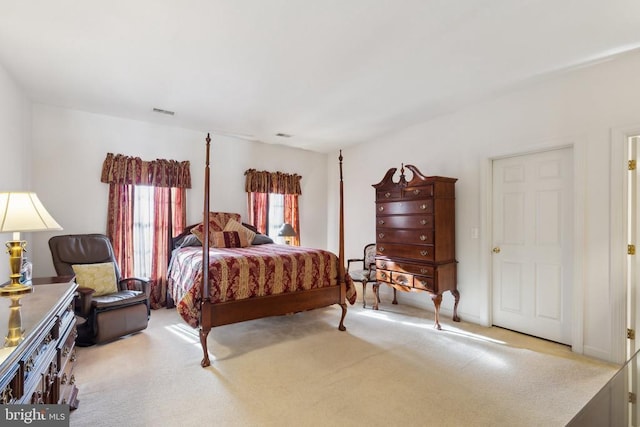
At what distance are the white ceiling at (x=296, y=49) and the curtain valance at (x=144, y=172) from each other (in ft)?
2.23

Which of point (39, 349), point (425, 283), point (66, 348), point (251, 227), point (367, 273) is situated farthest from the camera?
point (251, 227)

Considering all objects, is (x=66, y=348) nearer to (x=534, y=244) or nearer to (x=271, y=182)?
(x=271, y=182)

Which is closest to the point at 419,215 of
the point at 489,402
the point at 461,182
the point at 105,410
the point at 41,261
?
the point at 461,182

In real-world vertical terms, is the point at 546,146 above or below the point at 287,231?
above

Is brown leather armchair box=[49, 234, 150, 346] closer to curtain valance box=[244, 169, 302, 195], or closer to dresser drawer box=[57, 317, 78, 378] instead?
dresser drawer box=[57, 317, 78, 378]

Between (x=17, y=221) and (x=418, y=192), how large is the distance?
3619 mm

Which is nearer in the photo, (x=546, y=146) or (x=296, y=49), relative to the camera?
(x=296, y=49)

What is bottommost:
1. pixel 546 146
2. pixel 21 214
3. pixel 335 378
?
pixel 335 378

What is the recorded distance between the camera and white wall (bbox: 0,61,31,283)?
2688 millimetres

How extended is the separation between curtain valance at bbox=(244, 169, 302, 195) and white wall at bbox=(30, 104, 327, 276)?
0.14 meters

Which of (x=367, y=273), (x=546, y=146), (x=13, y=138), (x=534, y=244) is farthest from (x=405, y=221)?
(x=13, y=138)

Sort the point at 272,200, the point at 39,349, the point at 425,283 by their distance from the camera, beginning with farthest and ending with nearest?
the point at 272,200 < the point at 425,283 < the point at 39,349

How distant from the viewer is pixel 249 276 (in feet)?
9.78

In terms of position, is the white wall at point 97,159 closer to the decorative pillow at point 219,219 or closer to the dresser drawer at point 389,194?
the decorative pillow at point 219,219
